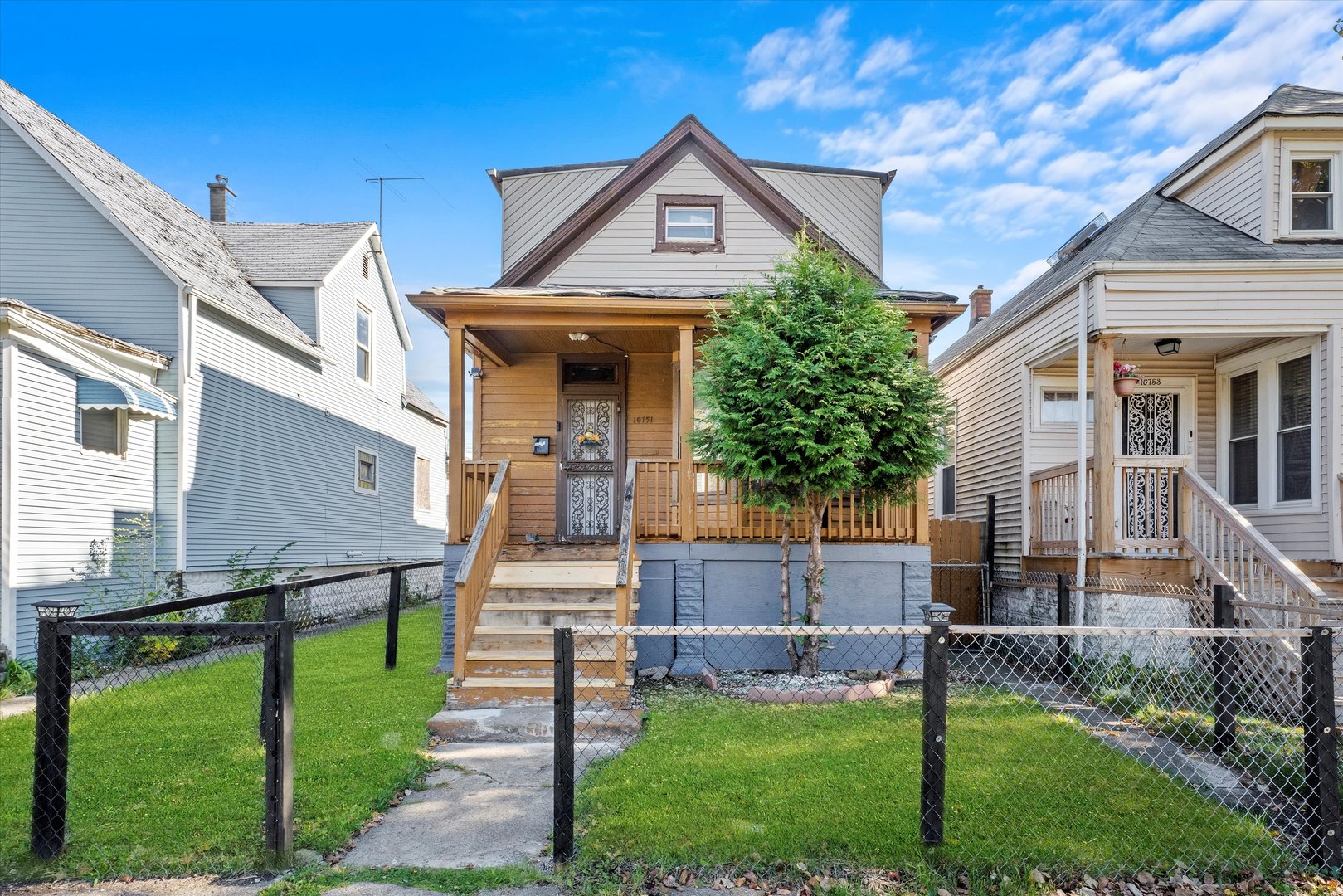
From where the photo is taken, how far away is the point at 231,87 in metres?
16.2

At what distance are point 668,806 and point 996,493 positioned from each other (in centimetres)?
878

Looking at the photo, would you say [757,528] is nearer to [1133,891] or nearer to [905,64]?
[1133,891]

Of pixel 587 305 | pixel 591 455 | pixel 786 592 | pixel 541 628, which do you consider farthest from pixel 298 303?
pixel 786 592

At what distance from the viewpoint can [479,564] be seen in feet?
24.6

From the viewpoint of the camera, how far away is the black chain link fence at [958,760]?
374 centimetres

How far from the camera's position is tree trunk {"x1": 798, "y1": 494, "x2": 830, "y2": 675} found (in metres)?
7.81

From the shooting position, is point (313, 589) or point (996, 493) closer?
point (996, 493)

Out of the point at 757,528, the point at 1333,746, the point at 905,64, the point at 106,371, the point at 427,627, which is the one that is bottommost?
the point at 427,627

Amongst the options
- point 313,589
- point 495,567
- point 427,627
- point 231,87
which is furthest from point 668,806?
point 231,87

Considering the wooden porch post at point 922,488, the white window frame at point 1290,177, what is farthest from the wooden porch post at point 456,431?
the white window frame at point 1290,177

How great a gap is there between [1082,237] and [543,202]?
8.61m

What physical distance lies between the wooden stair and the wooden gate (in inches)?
194

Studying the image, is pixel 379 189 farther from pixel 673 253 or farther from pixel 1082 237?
pixel 1082 237

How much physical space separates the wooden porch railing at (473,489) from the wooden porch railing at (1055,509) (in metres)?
6.45
